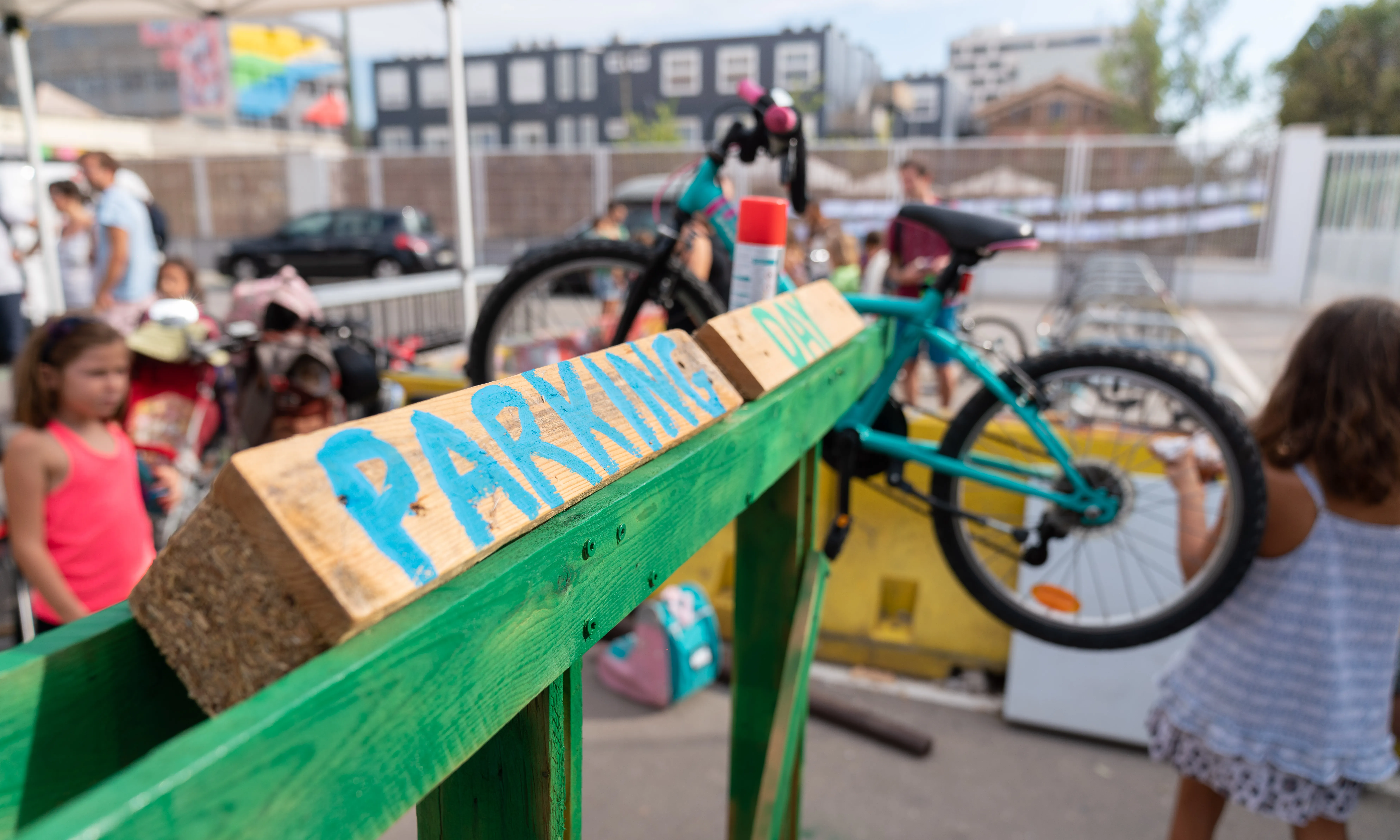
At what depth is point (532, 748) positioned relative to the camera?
35.3 inches

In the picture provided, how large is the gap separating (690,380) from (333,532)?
642 mm

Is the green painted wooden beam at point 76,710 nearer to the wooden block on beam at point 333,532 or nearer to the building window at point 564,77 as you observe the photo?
the wooden block on beam at point 333,532

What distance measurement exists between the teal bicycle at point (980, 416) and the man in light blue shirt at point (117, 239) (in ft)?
13.9

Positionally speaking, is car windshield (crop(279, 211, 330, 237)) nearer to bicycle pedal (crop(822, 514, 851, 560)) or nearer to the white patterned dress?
bicycle pedal (crop(822, 514, 851, 560))

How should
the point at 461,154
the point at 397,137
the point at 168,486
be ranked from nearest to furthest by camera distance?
1. the point at 168,486
2. the point at 461,154
3. the point at 397,137

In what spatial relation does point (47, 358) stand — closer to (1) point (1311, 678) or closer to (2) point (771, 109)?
(2) point (771, 109)

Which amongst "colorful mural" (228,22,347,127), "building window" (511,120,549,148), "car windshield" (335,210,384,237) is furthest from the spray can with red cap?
"building window" (511,120,549,148)

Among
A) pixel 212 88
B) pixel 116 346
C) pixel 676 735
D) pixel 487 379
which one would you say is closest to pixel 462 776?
pixel 487 379

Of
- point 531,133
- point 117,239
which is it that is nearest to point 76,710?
point 117,239

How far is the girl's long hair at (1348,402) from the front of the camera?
192 centimetres

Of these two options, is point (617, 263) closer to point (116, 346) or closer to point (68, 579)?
point (116, 346)

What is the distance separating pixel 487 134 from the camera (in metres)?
51.2

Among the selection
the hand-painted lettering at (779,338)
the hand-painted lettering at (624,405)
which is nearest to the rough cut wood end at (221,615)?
the hand-painted lettering at (624,405)

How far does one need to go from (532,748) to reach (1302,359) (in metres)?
2.00
